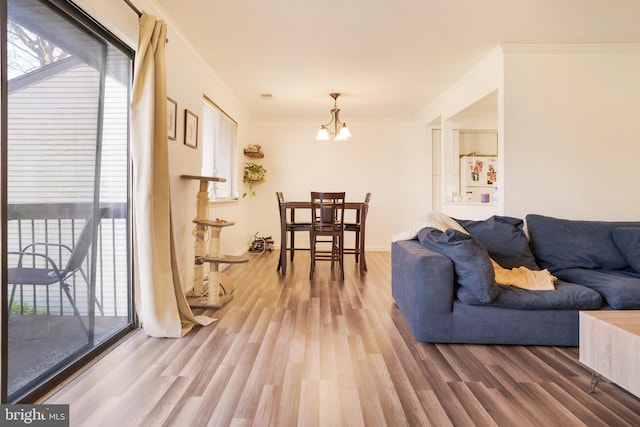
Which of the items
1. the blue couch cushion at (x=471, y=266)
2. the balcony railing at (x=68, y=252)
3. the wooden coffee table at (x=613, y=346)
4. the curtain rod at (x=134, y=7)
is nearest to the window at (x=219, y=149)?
the curtain rod at (x=134, y=7)

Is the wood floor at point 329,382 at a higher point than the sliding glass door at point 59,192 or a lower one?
lower

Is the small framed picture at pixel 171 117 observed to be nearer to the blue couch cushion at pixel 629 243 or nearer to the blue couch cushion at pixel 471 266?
the blue couch cushion at pixel 471 266

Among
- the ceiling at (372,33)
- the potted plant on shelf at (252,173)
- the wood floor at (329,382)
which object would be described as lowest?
the wood floor at (329,382)

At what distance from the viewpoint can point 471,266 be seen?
208 cm

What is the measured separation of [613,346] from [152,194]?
2.67 m

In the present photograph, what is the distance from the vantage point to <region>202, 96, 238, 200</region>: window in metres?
4.07

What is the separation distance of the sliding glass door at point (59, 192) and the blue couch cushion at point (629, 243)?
3816 mm

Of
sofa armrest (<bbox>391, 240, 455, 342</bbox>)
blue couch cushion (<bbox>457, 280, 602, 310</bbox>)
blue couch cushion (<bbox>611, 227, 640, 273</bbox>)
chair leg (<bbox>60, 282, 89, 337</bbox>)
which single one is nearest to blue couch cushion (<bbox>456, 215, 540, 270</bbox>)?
blue couch cushion (<bbox>457, 280, 602, 310</bbox>)

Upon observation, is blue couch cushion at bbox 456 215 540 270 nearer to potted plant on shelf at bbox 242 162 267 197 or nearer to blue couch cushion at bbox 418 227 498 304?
blue couch cushion at bbox 418 227 498 304

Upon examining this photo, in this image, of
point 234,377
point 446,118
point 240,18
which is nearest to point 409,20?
point 240,18

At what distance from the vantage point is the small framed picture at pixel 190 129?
316 centimetres

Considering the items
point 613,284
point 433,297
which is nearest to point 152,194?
point 433,297

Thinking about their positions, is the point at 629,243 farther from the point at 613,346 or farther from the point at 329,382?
the point at 329,382

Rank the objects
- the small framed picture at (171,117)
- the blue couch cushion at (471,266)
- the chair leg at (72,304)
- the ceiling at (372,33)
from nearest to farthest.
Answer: the chair leg at (72,304) → the blue couch cushion at (471,266) → the ceiling at (372,33) → the small framed picture at (171,117)
